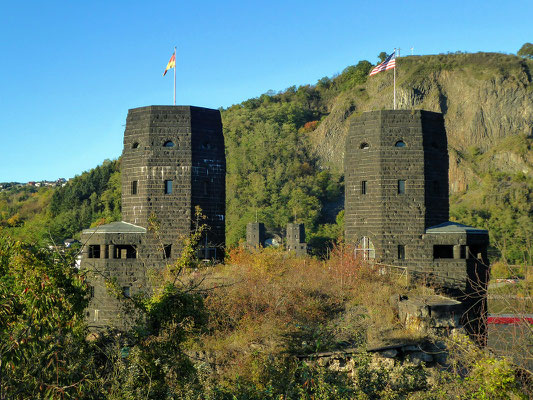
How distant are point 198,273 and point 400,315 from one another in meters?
7.80

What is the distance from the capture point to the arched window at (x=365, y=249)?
912 inches

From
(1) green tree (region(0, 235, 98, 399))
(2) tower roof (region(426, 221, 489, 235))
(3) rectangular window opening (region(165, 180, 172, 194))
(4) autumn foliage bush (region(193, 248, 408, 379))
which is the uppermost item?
(3) rectangular window opening (region(165, 180, 172, 194))

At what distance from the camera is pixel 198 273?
21.5 m

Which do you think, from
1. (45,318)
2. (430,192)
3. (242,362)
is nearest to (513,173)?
(430,192)

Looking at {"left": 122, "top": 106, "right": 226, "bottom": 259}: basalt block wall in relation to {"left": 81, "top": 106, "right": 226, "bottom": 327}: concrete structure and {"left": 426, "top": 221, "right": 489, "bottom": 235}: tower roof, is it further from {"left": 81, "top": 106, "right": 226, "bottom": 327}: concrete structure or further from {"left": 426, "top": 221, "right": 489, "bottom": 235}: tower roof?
{"left": 426, "top": 221, "right": 489, "bottom": 235}: tower roof

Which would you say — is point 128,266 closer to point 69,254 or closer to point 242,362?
point 242,362

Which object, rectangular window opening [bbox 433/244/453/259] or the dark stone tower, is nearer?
the dark stone tower

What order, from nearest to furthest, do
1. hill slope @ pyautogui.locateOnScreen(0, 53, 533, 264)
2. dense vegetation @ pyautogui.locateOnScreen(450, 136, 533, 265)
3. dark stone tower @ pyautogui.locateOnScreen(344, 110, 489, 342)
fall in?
dark stone tower @ pyautogui.locateOnScreen(344, 110, 489, 342)
dense vegetation @ pyautogui.locateOnScreen(450, 136, 533, 265)
hill slope @ pyautogui.locateOnScreen(0, 53, 533, 264)

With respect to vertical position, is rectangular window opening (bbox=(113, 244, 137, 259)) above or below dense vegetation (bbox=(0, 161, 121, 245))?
below

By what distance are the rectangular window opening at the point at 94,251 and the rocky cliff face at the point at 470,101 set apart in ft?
216

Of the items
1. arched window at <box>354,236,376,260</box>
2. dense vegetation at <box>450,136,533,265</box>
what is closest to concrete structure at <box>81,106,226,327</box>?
arched window at <box>354,236,376,260</box>

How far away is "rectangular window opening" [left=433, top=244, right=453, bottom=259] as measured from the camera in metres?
24.3

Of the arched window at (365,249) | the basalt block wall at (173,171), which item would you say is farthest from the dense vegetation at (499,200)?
the basalt block wall at (173,171)

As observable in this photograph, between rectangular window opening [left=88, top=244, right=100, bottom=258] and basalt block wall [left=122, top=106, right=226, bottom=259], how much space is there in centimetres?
159
